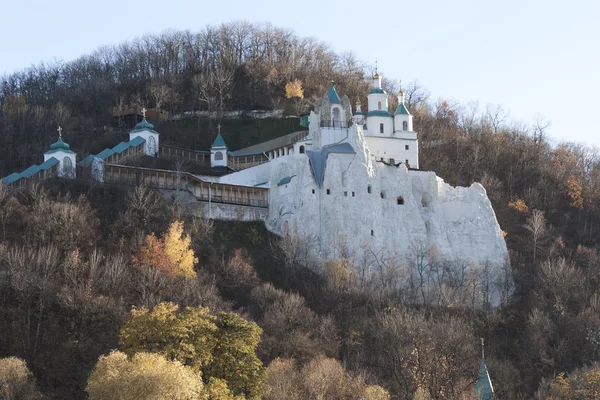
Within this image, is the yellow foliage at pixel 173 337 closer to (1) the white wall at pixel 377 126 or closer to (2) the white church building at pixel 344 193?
(2) the white church building at pixel 344 193

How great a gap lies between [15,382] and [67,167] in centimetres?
2395

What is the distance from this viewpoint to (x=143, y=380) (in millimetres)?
38156

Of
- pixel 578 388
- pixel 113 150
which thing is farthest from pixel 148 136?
pixel 578 388

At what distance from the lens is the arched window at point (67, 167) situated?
63097mm

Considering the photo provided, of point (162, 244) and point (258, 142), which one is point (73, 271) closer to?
point (162, 244)

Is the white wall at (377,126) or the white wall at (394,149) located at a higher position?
the white wall at (377,126)

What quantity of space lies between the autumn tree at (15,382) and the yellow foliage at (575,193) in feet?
144

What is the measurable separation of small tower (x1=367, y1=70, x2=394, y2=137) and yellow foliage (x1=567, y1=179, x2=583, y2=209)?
48.1 feet

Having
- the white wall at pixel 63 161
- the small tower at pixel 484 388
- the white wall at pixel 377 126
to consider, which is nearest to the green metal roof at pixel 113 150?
the white wall at pixel 63 161

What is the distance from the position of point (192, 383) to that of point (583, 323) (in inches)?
1093

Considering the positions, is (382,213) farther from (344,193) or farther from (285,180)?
(285,180)

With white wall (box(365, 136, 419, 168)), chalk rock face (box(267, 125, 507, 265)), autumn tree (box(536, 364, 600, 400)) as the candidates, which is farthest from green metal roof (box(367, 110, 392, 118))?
autumn tree (box(536, 364, 600, 400))

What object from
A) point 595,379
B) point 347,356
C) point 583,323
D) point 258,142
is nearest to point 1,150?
point 258,142

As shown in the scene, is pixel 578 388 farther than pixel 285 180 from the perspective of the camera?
No
